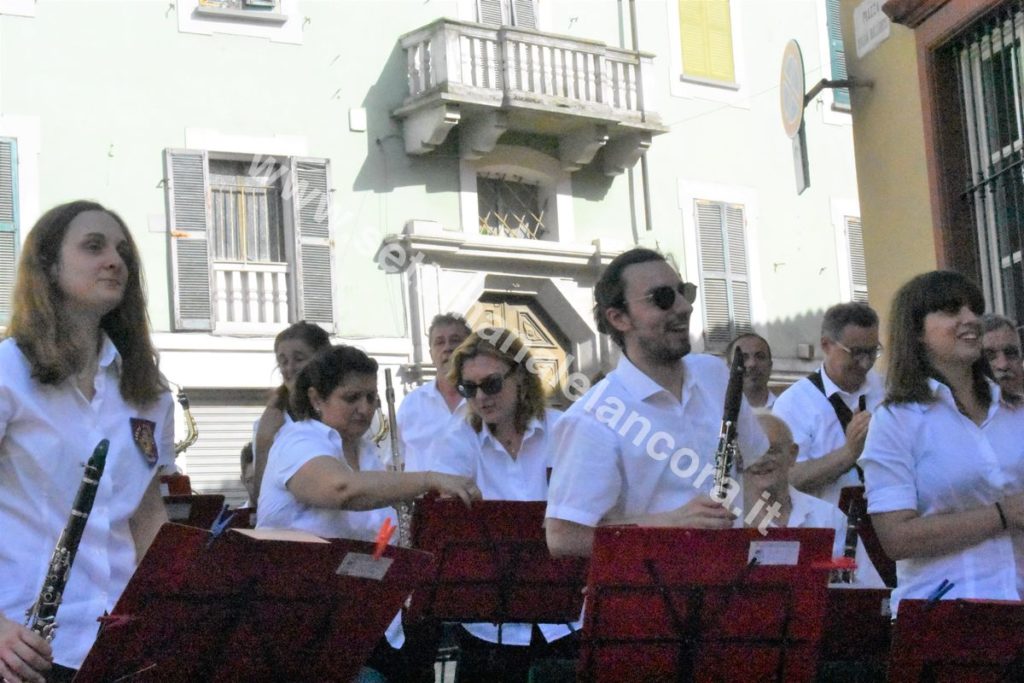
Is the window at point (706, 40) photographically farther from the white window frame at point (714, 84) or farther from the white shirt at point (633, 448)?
the white shirt at point (633, 448)

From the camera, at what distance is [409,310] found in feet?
65.1

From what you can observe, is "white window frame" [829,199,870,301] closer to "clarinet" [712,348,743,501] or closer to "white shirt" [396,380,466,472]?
"white shirt" [396,380,466,472]

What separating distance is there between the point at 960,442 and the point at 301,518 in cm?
227

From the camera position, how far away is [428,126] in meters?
19.7

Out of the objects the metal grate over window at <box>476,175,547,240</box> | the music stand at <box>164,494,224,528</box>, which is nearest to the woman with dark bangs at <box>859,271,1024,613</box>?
the music stand at <box>164,494,224,528</box>

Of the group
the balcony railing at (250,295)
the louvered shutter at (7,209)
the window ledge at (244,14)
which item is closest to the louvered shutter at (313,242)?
the balcony railing at (250,295)

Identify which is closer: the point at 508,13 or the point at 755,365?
the point at 755,365

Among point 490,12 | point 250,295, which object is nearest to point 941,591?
point 250,295

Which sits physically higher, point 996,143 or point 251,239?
point 251,239

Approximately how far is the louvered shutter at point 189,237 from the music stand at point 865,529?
12.6m

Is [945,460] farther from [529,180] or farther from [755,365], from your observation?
[529,180]

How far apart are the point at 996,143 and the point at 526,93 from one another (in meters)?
11.2

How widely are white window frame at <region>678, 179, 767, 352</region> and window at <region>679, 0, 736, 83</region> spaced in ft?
5.26

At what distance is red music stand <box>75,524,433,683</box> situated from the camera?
3.85m
